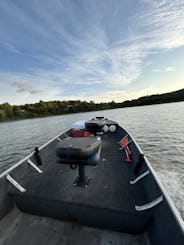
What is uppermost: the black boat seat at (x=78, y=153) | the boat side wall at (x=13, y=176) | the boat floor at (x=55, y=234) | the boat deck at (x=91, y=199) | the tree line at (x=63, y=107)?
the black boat seat at (x=78, y=153)

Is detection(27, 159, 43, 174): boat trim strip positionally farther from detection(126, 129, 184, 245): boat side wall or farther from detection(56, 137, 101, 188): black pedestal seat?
detection(126, 129, 184, 245): boat side wall

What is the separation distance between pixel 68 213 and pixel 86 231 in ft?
1.07

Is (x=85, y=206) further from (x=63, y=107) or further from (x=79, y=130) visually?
(x=63, y=107)

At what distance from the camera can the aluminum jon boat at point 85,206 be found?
6.06 ft

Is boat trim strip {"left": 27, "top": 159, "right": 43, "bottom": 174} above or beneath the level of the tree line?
above

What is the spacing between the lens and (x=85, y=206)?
206cm

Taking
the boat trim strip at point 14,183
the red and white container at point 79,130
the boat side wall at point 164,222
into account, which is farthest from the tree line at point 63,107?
the boat side wall at point 164,222

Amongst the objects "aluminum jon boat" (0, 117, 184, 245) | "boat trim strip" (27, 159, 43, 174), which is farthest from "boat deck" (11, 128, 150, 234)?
"boat trim strip" (27, 159, 43, 174)

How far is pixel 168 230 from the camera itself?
1.52 meters

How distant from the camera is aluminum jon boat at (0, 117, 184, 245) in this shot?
1847 mm

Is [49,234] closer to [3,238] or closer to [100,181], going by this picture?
[3,238]

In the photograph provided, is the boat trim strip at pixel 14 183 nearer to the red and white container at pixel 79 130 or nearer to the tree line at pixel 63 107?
the red and white container at pixel 79 130

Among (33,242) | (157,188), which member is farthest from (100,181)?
(33,242)

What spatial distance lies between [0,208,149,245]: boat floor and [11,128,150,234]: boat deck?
0.07 m
